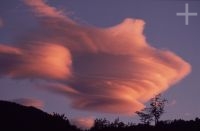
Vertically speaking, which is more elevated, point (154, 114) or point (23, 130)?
point (154, 114)

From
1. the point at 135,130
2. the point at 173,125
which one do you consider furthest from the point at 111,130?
the point at 173,125

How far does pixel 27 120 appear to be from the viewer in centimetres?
6656

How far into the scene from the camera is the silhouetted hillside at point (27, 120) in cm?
6394

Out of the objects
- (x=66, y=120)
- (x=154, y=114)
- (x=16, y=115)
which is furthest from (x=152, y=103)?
(x=16, y=115)

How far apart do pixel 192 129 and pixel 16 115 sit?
94.6ft

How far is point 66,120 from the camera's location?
6938cm

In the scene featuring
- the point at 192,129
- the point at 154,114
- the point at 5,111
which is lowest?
the point at 192,129

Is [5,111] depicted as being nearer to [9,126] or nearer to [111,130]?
[9,126]

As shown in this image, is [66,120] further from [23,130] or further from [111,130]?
[111,130]

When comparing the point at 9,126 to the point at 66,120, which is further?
the point at 66,120

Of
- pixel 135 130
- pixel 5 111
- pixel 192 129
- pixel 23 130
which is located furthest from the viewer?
pixel 5 111

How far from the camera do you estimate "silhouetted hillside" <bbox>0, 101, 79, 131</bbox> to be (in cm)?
6394

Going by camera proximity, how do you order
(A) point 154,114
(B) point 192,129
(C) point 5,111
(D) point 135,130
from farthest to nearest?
(A) point 154,114, (C) point 5,111, (D) point 135,130, (B) point 192,129

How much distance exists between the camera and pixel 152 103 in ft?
299
